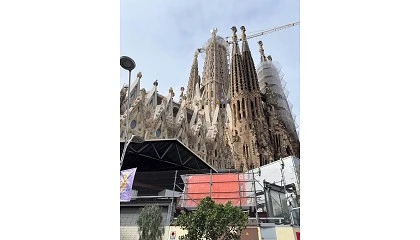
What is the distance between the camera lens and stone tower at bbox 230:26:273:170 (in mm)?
28875

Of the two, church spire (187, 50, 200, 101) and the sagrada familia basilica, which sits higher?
church spire (187, 50, 200, 101)

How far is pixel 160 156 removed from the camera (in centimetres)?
1692

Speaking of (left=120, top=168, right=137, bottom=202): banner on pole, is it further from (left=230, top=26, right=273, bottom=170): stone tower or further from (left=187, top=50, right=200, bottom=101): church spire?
(left=187, top=50, right=200, bottom=101): church spire

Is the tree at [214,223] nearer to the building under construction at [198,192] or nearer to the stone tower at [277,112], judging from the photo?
the building under construction at [198,192]

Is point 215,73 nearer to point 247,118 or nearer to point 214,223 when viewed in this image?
point 247,118

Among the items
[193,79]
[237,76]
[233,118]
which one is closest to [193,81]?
[193,79]

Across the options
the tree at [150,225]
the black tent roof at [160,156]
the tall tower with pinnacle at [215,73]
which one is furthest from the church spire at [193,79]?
the tree at [150,225]

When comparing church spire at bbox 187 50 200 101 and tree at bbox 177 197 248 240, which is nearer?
tree at bbox 177 197 248 240

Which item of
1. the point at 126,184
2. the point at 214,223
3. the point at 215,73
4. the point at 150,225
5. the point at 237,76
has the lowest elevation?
the point at 150,225

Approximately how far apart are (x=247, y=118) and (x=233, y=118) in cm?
159

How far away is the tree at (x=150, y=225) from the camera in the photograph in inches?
412

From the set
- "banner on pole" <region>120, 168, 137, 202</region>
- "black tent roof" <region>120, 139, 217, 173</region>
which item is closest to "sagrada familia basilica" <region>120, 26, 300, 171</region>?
"black tent roof" <region>120, 139, 217, 173</region>

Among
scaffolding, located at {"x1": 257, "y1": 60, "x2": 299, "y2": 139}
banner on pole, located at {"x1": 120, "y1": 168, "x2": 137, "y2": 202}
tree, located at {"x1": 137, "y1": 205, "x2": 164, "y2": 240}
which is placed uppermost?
scaffolding, located at {"x1": 257, "y1": 60, "x2": 299, "y2": 139}
